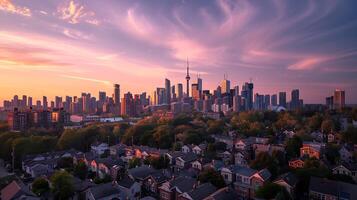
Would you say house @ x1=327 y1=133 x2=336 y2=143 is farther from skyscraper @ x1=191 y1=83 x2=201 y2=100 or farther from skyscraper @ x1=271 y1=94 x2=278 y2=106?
skyscraper @ x1=191 y1=83 x2=201 y2=100

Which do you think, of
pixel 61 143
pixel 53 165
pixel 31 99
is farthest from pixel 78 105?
pixel 53 165

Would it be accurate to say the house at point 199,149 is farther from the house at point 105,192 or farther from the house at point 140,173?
the house at point 105,192

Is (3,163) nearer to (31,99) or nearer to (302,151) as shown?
(302,151)

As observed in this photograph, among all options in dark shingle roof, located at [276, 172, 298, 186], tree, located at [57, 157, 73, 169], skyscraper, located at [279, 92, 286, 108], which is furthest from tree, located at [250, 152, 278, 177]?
skyscraper, located at [279, 92, 286, 108]

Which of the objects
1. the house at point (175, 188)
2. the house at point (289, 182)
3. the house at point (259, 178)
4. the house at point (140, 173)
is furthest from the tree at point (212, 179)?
the house at point (140, 173)

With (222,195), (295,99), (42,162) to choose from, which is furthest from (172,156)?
(295,99)
